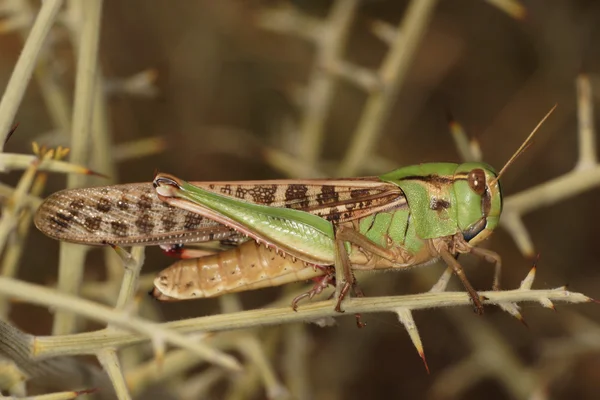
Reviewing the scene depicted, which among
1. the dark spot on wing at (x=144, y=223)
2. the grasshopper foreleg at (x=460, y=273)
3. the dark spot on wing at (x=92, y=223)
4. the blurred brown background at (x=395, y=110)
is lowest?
the blurred brown background at (x=395, y=110)

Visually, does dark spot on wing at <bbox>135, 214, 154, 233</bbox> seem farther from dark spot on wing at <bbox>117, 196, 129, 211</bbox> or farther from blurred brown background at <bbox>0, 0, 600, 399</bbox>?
blurred brown background at <bbox>0, 0, 600, 399</bbox>

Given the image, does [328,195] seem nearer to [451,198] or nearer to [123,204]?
[451,198]

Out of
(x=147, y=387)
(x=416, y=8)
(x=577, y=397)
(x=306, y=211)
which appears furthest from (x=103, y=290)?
(x=577, y=397)

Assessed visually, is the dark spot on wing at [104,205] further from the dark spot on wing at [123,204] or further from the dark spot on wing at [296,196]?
the dark spot on wing at [296,196]

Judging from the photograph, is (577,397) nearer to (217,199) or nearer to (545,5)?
(545,5)

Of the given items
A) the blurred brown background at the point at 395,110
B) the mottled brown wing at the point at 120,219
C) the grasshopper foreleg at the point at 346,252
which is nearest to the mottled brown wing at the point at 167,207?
the mottled brown wing at the point at 120,219

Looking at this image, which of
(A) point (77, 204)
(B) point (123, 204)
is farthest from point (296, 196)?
(A) point (77, 204)

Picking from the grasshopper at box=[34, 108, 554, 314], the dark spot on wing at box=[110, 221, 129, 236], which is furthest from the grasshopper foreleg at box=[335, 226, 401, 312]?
the dark spot on wing at box=[110, 221, 129, 236]
